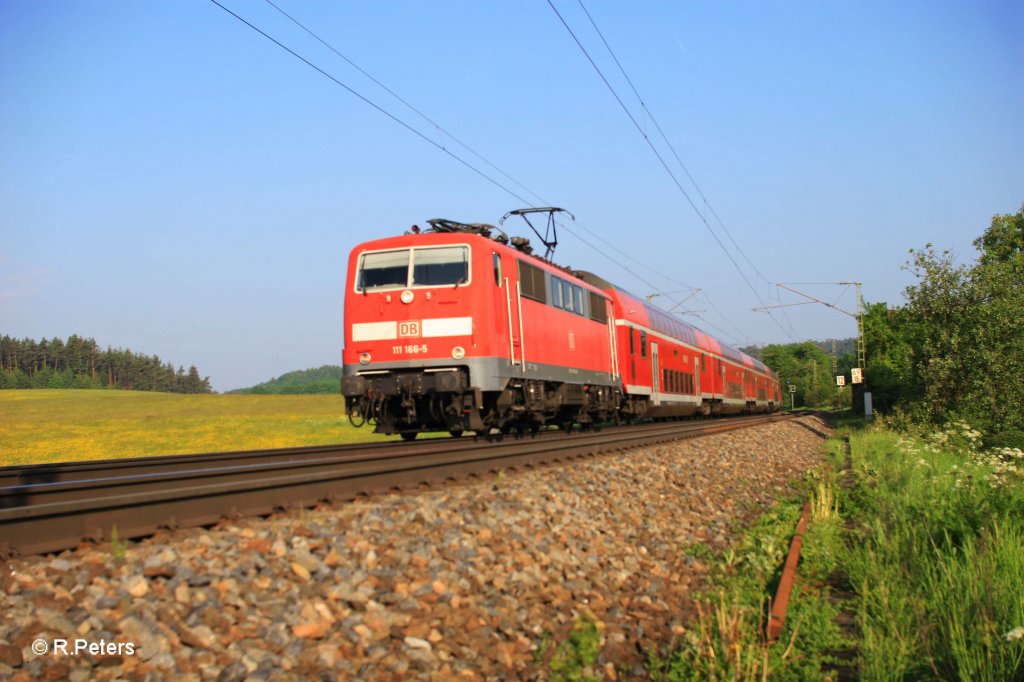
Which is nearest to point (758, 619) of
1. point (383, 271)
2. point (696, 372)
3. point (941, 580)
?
point (941, 580)

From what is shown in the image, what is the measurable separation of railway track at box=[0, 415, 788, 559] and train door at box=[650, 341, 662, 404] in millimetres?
11233

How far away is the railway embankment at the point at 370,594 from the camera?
3.93m

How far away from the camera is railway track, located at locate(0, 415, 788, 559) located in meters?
5.23

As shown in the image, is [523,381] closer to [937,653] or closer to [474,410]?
[474,410]

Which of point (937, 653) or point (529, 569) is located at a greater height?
point (529, 569)

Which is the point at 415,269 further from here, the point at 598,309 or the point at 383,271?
the point at 598,309

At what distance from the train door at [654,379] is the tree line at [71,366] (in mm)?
117299

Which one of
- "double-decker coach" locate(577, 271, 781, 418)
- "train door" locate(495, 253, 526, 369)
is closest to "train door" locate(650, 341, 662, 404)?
"double-decker coach" locate(577, 271, 781, 418)


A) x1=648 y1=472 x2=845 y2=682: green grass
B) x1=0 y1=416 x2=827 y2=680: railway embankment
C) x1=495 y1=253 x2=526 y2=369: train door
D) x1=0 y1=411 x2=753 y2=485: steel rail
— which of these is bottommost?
x1=648 y1=472 x2=845 y2=682: green grass

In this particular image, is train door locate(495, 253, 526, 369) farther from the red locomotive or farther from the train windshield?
the train windshield

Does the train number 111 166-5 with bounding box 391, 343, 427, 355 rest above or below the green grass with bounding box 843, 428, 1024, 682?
above

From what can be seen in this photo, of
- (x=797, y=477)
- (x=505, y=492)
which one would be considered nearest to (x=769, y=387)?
(x=797, y=477)

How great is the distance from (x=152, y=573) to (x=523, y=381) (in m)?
11.4

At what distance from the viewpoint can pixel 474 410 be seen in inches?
563
